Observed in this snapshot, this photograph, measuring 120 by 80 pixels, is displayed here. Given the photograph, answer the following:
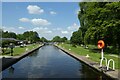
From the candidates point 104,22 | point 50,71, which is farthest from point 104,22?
point 50,71

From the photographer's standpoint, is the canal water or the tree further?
the tree

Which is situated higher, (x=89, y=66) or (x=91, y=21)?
(x=91, y=21)

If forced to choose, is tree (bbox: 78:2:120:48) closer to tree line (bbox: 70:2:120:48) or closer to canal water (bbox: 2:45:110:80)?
tree line (bbox: 70:2:120:48)

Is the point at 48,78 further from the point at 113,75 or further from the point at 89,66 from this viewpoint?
the point at 89,66

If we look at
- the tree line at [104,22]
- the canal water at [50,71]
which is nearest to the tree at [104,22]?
the tree line at [104,22]

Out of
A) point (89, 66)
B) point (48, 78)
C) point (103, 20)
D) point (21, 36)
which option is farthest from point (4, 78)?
point (21, 36)

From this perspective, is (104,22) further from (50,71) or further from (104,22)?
(50,71)

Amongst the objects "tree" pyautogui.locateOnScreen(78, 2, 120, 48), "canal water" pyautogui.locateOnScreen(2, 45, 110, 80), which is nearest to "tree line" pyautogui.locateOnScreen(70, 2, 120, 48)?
"tree" pyautogui.locateOnScreen(78, 2, 120, 48)

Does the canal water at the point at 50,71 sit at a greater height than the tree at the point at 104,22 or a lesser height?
lesser

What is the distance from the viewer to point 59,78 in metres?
17.9

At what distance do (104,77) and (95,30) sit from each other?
22867 millimetres

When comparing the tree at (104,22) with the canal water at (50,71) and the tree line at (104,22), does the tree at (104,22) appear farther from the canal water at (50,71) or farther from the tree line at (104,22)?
the canal water at (50,71)

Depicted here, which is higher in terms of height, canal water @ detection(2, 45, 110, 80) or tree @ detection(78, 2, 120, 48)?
Result: tree @ detection(78, 2, 120, 48)

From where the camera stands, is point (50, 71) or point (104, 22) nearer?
point (50, 71)
